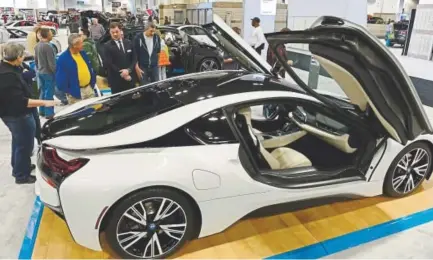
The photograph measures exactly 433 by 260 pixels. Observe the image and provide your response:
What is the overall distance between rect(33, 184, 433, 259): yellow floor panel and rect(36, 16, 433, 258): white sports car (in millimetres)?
183

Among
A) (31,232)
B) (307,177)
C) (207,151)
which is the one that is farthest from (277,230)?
(31,232)

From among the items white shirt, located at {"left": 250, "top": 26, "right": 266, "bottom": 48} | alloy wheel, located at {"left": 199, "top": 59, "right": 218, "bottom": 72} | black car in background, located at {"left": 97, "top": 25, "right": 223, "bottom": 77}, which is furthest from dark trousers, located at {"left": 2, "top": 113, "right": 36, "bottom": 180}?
white shirt, located at {"left": 250, "top": 26, "right": 266, "bottom": 48}

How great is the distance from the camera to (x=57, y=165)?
2143mm

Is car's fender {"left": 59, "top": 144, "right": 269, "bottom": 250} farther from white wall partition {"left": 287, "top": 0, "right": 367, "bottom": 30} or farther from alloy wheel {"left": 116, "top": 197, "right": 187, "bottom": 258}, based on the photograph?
white wall partition {"left": 287, "top": 0, "right": 367, "bottom": 30}

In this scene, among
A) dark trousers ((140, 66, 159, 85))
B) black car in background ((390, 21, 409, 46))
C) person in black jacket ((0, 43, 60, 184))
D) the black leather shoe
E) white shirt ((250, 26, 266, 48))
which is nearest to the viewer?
person in black jacket ((0, 43, 60, 184))

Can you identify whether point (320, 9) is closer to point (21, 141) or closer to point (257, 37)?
point (257, 37)

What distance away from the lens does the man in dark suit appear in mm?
4844

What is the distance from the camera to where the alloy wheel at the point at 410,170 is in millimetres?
3074

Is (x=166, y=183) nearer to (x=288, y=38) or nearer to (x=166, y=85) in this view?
(x=166, y=85)

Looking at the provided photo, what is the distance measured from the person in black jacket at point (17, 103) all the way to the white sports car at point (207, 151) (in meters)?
0.63

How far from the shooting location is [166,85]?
2896 millimetres

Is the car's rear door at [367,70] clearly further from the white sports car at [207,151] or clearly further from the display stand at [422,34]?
the display stand at [422,34]

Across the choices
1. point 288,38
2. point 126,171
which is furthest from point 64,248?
point 288,38

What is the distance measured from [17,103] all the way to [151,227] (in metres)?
1.78
